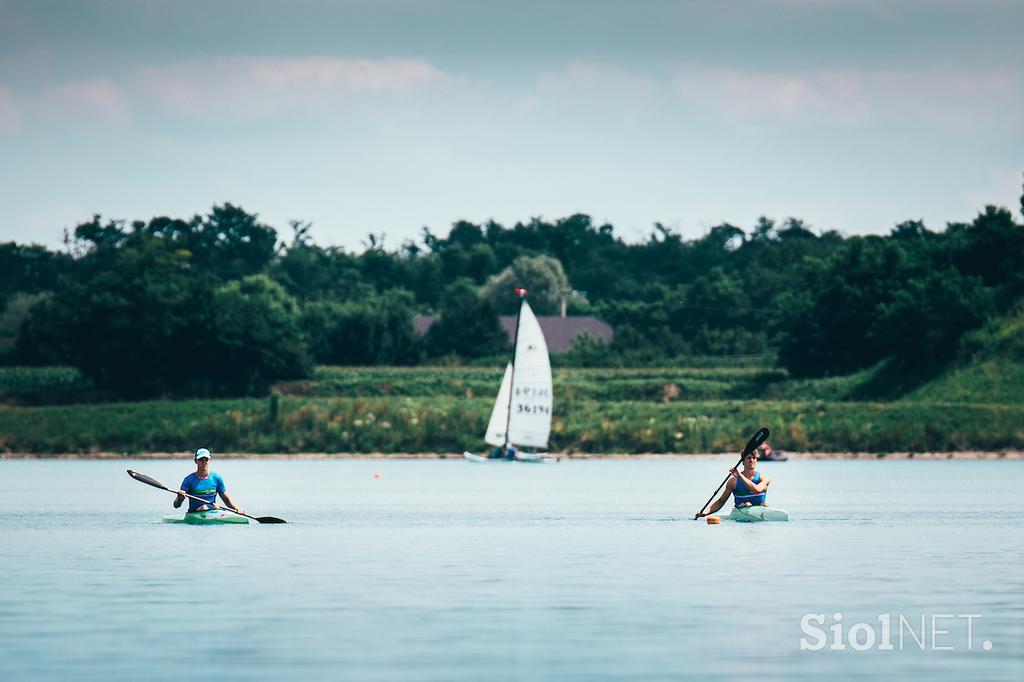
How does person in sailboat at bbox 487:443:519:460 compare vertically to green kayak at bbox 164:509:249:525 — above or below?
above

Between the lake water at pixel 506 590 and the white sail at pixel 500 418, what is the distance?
1596 inches

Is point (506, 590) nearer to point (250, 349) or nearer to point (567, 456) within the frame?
point (567, 456)

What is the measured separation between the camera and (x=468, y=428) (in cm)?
11131

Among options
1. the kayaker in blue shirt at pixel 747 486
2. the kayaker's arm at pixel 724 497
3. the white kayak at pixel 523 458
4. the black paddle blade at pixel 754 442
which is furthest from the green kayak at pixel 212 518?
the white kayak at pixel 523 458

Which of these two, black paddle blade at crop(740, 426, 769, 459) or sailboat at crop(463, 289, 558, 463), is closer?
black paddle blade at crop(740, 426, 769, 459)

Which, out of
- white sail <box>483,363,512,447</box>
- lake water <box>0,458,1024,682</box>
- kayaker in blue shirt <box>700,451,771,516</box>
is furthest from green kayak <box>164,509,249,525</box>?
white sail <box>483,363,512,447</box>

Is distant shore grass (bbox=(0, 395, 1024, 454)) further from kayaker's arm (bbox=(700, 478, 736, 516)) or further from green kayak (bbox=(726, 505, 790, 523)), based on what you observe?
green kayak (bbox=(726, 505, 790, 523))

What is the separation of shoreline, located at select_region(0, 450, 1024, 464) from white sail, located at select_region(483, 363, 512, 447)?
406 cm

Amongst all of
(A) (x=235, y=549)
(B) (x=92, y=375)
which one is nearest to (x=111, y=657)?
(A) (x=235, y=549)

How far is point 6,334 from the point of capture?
18525cm

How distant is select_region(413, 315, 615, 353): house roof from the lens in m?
185

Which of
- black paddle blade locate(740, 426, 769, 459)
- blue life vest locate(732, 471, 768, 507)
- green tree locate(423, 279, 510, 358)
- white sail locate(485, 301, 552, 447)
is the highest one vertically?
green tree locate(423, 279, 510, 358)

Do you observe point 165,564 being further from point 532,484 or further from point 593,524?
point 532,484

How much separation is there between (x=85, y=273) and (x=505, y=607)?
166 meters
